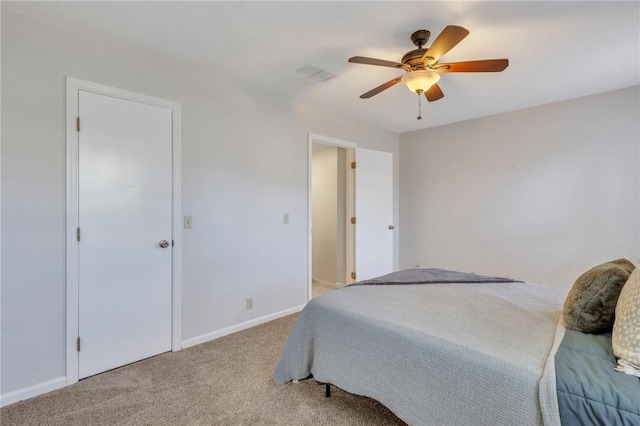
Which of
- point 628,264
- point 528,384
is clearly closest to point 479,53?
point 628,264

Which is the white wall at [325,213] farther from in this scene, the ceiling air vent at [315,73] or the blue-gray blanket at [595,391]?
the blue-gray blanket at [595,391]

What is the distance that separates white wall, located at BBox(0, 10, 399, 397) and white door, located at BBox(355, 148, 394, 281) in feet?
1.16

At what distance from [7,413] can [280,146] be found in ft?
9.32

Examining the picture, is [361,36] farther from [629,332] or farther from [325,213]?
[325,213]

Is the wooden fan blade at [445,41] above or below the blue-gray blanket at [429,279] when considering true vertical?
above

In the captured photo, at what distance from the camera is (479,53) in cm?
229

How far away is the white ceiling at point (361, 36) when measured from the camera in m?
1.80

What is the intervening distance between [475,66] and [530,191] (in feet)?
7.81

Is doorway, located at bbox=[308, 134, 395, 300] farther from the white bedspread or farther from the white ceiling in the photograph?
the white bedspread

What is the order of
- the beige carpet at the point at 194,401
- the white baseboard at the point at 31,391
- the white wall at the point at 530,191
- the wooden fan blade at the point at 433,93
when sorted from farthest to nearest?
the white wall at the point at 530,191
the wooden fan blade at the point at 433,93
the white baseboard at the point at 31,391
the beige carpet at the point at 194,401

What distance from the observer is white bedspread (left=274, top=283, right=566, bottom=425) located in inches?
43.6

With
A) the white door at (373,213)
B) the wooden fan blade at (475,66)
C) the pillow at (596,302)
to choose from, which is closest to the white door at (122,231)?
the wooden fan blade at (475,66)

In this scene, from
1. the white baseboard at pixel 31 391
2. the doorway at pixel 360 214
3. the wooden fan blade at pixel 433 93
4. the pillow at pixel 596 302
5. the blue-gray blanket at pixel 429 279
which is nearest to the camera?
the pillow at pixel 596 302

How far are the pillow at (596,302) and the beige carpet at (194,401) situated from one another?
1.05m
